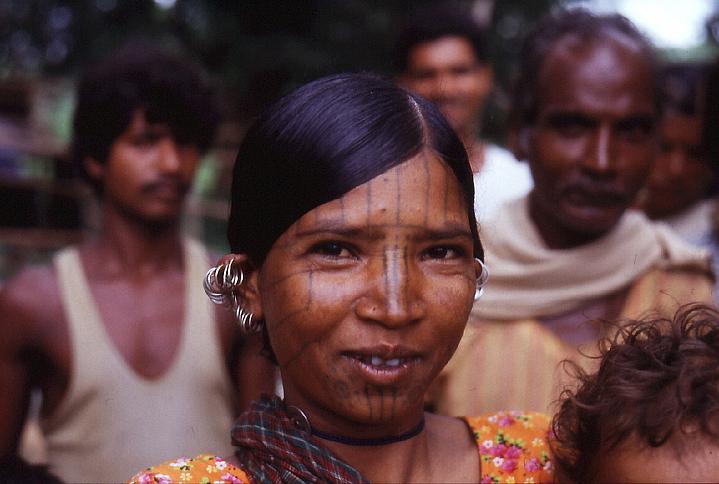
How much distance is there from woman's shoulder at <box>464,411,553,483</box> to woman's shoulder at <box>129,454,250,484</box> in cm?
49

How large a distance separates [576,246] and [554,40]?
682 mm

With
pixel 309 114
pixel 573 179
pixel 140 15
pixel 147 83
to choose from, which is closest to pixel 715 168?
pixel 573 179

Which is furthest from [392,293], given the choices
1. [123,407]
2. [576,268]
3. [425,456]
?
[123,407]

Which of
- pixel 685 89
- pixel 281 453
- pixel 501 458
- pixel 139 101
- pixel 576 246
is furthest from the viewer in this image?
pixel 685 89

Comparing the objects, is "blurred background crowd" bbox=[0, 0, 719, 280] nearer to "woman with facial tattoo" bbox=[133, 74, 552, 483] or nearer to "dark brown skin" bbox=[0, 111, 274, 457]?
"dark brown skin" bbox=[0, 111, 274, 457]

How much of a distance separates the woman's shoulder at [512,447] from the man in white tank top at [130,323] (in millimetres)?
1102

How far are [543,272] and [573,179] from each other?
12.2 inches

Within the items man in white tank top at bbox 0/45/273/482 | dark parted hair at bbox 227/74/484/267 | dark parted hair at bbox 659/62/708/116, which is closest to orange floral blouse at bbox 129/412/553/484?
dark parted hair at bbox 227/74/484/267

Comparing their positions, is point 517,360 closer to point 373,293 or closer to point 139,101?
point 373,293

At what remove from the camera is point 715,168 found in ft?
11.6

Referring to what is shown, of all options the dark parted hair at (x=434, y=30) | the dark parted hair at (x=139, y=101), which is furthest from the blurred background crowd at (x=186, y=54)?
the dark parted hair at (x=139, y=101)

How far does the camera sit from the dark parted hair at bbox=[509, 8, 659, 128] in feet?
9.55

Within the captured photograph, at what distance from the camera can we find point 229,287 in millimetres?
1758

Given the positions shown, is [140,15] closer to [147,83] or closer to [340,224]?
[147,83]
